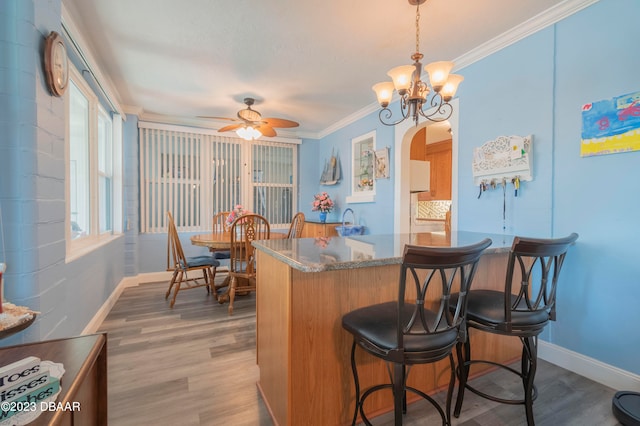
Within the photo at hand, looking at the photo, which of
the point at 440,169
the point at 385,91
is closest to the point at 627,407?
the point at 385,91

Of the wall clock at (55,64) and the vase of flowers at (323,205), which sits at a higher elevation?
the wall clock at (55,64)

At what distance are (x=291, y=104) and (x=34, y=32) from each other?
2.75m

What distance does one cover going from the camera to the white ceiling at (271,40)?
6.49 ft

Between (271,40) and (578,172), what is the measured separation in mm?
2503

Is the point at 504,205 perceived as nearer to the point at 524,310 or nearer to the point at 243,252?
the point at 524,310

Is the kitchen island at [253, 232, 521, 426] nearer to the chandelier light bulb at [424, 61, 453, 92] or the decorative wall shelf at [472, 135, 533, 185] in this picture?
the decorative wall shelf at [472, 135, 533, 185]

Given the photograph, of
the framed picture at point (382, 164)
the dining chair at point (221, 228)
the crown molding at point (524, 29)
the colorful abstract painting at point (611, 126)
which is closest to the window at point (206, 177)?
the dining chair at point (221, 228)

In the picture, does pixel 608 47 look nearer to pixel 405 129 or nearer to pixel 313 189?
pixel 405 129

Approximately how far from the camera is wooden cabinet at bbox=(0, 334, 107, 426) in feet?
2.16

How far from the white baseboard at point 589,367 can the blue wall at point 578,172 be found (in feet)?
0.11

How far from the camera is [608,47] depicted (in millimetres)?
1806

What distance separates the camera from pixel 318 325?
1419 mm

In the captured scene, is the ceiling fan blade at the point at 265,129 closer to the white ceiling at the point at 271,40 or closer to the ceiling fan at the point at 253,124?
the ceiling fan at the point at 253,124

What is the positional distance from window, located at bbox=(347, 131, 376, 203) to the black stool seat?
2861 millimetres
